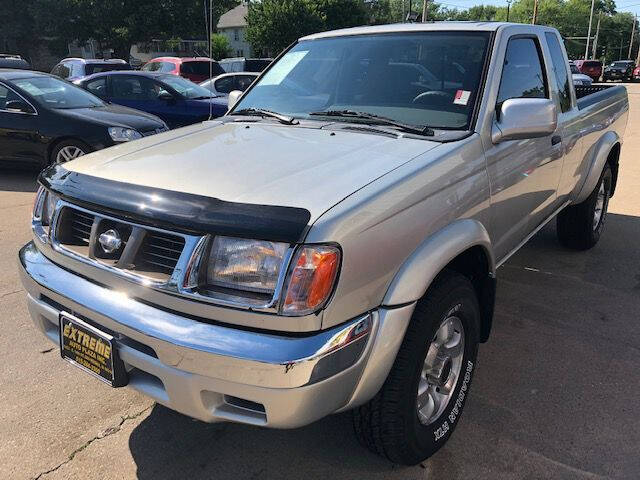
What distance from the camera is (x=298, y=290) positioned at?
6.09 feet

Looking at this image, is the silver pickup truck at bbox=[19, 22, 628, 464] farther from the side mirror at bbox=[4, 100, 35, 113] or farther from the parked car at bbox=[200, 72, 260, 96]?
the parked car at bbox=[200, 72, 260, 96]

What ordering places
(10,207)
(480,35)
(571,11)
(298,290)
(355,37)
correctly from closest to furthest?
(298,290) → (480,35) → (355,37) → (10,207) → (571,11)

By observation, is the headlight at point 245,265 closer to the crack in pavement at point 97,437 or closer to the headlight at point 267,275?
the headlight at point 267,275

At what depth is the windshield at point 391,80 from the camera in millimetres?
2920

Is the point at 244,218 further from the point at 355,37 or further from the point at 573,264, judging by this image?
the point at 573,264

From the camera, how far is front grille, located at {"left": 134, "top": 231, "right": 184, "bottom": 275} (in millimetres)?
2041

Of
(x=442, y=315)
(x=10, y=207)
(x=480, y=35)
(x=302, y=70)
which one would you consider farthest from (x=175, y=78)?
(x=442, y=315)

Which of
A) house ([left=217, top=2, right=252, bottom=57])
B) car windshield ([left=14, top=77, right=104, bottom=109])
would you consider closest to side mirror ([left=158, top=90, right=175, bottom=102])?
car windshield ([left=14, top=77, right=104, bottom=109])

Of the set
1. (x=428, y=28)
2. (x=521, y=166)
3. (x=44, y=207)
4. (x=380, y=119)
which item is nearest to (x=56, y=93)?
(x=44, y=207)

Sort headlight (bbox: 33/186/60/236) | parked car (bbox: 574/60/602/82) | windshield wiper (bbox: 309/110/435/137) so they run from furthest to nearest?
1. parked car (bbox: 574/60/602/82)
2. windshield wiper (bbox: 309/110/435/137)
3. headlight (bbox: 33/186/60/236)

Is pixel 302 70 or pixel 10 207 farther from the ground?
pixel 302 70

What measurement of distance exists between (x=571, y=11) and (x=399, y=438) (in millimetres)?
107205

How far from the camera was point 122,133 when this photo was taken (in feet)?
25.0

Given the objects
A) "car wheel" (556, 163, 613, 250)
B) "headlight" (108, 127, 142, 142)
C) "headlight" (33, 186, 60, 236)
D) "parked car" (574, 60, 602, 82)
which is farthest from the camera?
"parked car" (574, 60, 602, 82)
